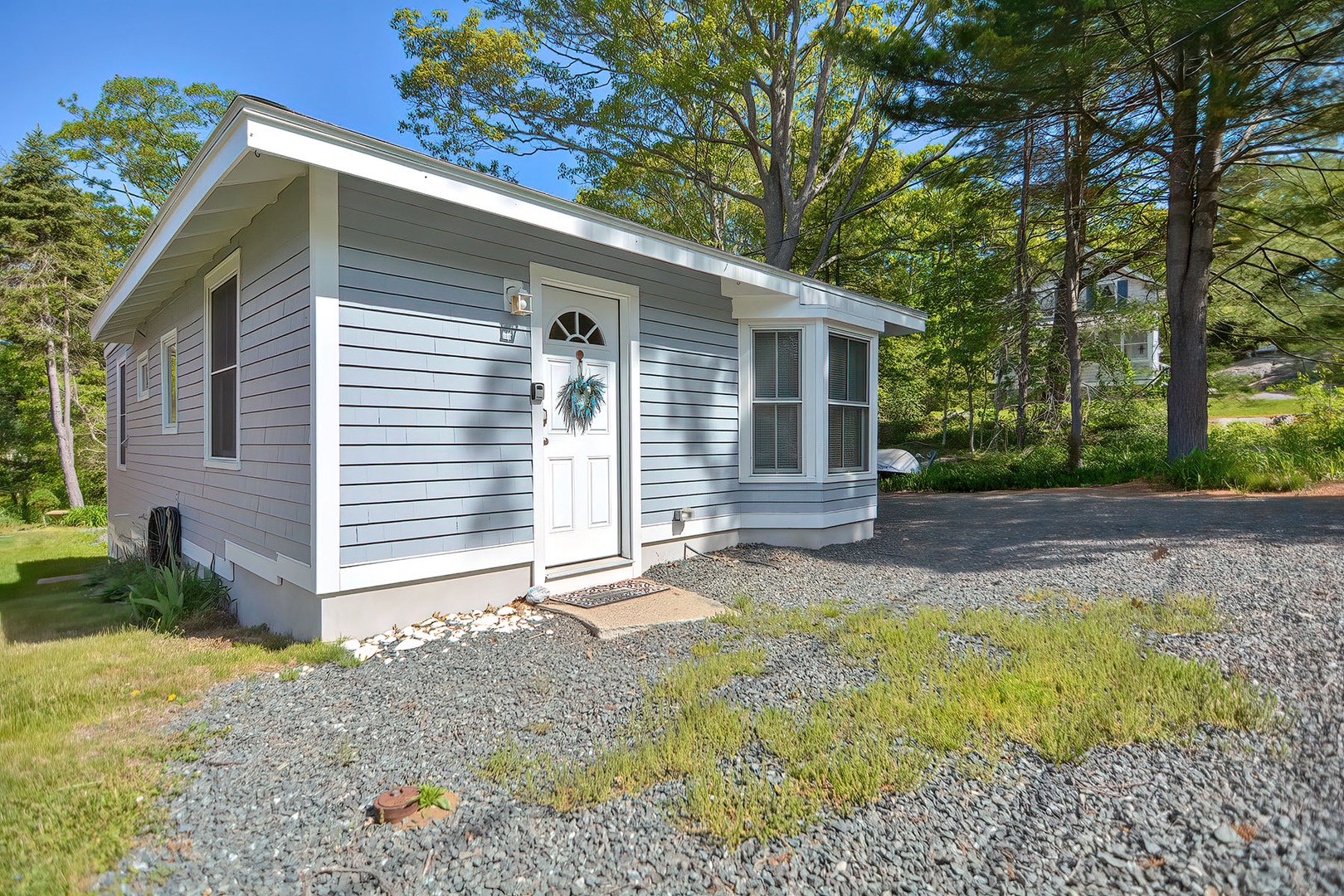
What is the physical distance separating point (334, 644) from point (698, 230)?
49.5ft

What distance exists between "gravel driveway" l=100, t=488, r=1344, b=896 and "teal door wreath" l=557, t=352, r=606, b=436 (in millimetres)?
1795

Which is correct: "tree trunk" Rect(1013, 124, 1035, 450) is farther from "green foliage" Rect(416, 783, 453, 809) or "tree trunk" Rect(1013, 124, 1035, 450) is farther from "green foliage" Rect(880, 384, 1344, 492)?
"green foliage" Rect(416, 783, 453, 809)

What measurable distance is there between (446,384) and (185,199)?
2049 millimetres

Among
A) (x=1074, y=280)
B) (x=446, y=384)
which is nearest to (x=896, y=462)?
(x=1074, y=280)

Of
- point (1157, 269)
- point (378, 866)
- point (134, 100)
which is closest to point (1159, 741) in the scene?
point (378, 866)

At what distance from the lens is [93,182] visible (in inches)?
684

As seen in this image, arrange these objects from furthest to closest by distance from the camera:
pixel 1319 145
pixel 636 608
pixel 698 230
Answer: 1. pixel 698 230
2. pixel 1319 145
3. pixel 636 608

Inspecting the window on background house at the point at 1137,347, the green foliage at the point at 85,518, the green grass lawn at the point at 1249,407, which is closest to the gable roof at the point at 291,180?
the green foliage at the point at 85,518

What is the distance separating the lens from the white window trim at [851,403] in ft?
21.1

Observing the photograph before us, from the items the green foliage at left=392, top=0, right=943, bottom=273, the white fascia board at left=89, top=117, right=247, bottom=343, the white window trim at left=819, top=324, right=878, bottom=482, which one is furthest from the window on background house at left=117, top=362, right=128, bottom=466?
the white window trim at left=819, top=324, right=878, bottom=482

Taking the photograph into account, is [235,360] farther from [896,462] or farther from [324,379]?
[896,462]

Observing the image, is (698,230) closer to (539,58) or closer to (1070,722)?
(539,58)

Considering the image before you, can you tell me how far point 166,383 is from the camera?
6961 mm

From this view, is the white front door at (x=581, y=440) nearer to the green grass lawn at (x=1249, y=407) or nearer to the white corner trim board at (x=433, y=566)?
the white corner trim board at (x=433, y=566)
